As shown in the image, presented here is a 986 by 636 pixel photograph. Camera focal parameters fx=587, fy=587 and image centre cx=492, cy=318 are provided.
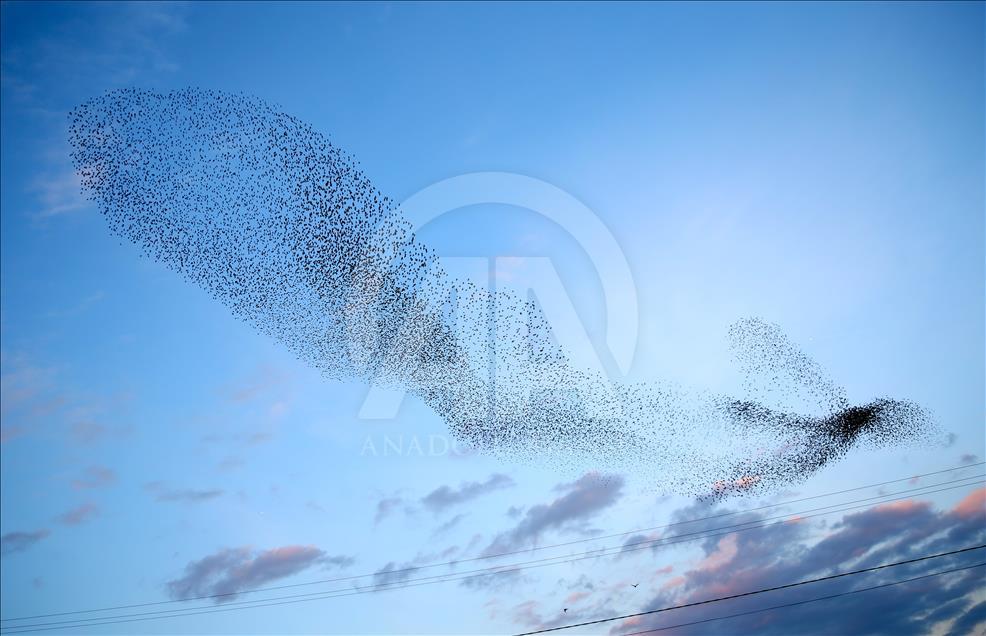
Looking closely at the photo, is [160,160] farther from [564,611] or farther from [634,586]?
[634,586]

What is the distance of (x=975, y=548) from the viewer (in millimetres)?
32156

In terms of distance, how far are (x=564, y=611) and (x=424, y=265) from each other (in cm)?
2142

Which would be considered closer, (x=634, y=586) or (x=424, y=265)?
(x=424, y=265)

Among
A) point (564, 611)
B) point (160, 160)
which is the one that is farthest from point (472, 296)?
point (564, 611)

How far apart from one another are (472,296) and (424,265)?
2.80 meters

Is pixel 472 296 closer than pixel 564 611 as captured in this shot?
Yes

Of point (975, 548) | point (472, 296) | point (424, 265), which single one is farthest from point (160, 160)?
point (975, 548)

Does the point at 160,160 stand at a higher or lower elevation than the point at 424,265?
higher

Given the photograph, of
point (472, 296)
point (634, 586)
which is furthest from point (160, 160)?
point (634, 586)

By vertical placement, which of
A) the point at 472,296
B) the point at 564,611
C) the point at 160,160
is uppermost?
the point at 160,160

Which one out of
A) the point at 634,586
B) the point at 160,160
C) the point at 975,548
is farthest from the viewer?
the point at 634,586

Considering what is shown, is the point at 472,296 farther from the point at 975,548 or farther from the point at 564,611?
the point at 975,548

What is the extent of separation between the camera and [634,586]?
35625mm

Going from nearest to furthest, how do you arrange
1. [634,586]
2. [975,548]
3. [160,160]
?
[160,160], [975,548], [634,586]
